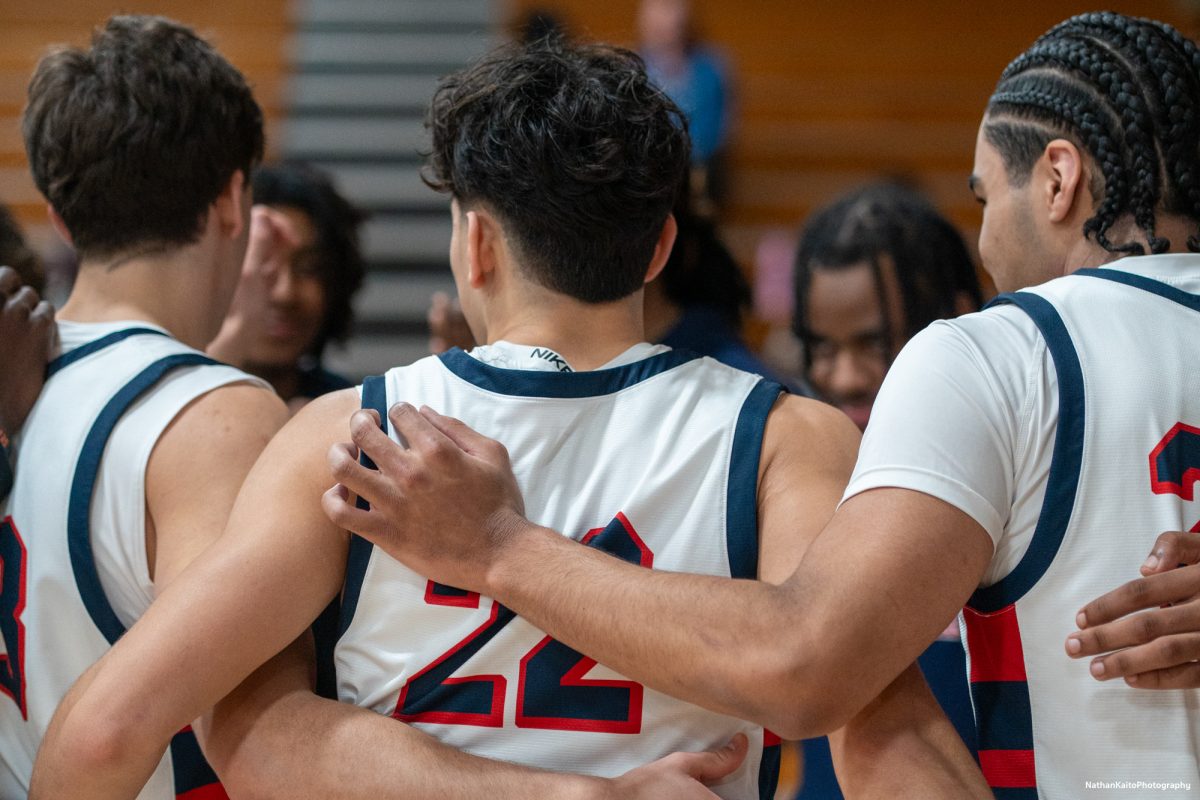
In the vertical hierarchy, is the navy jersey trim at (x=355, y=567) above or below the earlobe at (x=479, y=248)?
below

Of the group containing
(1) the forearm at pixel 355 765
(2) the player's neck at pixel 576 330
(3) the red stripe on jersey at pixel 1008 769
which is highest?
(2) the player's neck at pixel 576 330

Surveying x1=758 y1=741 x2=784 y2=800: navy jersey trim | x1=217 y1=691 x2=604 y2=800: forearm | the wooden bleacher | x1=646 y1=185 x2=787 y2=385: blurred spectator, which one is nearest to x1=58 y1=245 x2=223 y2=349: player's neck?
x1=217 y1=691 x2=604 y2=800: forearm

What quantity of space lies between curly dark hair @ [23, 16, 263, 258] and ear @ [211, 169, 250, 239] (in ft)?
0.07

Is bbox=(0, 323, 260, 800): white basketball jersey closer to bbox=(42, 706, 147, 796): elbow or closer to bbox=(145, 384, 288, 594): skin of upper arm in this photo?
bbox=(145, 384, 288, 594): skin of upper arm

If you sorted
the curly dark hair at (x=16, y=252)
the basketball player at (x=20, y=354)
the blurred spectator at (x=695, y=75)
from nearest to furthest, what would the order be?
the basketball player at (x=20, y=354), the curly dark hair at (x=16, y=252), the blurred spectator at (x=695, y=75)

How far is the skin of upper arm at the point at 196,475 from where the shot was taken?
188cm

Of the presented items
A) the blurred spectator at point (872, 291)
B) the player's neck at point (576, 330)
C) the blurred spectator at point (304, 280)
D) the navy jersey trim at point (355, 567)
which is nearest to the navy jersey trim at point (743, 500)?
the player's neck at point (576, 330)

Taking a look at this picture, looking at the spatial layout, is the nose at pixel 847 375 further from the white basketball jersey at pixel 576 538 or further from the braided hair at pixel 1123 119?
the white basketball jersey at pixel 576 538

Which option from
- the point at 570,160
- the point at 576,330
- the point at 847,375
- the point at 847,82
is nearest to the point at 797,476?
the point at 576,330

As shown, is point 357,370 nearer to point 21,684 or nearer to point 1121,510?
point 21,684

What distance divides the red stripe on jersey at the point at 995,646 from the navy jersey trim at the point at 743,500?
0.30 metres

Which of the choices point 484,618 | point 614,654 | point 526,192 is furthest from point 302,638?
point 526,192

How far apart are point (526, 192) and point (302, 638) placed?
0.69 m

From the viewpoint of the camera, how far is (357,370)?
748 centimetres
